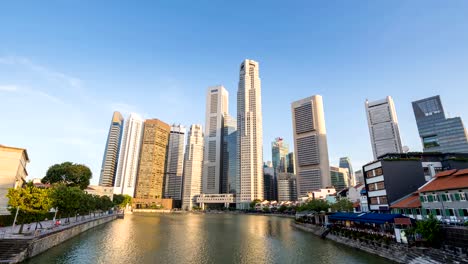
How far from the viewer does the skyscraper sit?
17262cm

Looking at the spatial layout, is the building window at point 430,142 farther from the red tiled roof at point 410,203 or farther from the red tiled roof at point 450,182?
the red tiled roof at point 450,182

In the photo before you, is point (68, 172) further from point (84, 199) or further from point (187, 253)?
point (187, 253)

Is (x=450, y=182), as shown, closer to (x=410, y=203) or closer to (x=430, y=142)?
(x=410, y=203)

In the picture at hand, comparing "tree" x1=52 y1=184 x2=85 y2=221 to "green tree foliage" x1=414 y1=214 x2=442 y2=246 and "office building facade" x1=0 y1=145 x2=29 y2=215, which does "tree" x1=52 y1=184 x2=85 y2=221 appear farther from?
"green tree foliage" x1=414 y1=214 x2=442 y2=246

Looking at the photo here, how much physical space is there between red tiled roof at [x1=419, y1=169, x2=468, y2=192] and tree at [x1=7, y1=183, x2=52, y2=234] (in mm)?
67682

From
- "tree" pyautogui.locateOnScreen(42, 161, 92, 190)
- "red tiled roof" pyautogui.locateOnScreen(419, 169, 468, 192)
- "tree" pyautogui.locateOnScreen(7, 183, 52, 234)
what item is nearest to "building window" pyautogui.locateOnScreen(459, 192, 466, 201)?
"red tiled roof" pyautogui.locateOnScreen(419, 169, 468, 192)

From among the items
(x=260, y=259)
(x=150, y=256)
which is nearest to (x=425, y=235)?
(x=260, y=259)

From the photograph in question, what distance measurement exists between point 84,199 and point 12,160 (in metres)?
20.8

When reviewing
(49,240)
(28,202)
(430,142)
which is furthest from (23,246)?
(430,142)

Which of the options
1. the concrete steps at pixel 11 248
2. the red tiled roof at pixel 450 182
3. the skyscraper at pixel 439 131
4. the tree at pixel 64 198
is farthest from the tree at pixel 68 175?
the skyscraper at pixel 439 131

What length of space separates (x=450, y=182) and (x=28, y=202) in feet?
233

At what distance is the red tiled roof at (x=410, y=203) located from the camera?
4862 centimetres

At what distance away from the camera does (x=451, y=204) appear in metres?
40.7

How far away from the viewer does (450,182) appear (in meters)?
42.4
